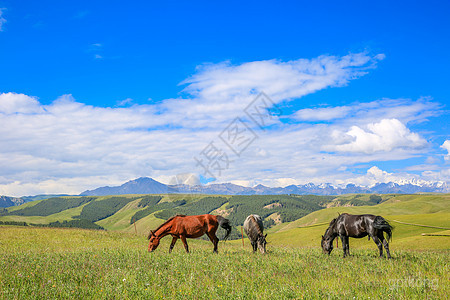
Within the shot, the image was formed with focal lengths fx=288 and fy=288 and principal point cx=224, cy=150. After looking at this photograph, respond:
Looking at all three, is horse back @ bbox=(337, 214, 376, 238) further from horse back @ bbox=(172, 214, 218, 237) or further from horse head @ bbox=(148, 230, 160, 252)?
horse head @ bbox=(148, 230, 160, 252)

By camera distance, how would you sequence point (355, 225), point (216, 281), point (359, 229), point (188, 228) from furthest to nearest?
point (188, 228) < point (355, 225) < point (359, 229) < point (216, 281)

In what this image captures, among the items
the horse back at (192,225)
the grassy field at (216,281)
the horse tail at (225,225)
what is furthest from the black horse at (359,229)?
the horse back at (192,225)

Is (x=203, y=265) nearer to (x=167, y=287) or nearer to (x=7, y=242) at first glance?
(x=167, y=287)

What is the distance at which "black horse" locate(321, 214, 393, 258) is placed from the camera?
52.9 ft

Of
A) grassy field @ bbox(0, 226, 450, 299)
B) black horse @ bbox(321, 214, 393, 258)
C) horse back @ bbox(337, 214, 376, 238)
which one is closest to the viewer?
grassy field @ bbox(0, 226, 450, 299)

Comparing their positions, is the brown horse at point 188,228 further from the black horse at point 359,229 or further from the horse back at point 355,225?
the horse back at point 355,225

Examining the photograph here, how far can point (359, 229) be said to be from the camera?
17.1 meters

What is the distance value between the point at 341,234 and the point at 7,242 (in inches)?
1223

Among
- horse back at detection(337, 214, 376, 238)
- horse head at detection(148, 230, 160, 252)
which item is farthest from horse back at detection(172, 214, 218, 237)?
horse back at detection(337, 214, 376, 238)

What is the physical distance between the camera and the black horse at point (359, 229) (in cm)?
1612

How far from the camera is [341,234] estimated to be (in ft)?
58.3

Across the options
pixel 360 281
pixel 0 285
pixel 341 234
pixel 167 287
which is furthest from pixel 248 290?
pixel 341 234

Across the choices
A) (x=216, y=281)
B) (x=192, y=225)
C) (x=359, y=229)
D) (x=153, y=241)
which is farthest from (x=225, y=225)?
(x=216, y=281)

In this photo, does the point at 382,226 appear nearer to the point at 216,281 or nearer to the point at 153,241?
the point at 216,281
